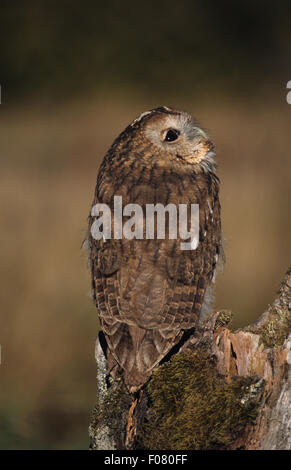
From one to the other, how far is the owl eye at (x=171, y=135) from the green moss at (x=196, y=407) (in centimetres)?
130

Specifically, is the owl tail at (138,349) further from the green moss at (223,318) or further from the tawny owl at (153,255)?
the green moss at (223,318)

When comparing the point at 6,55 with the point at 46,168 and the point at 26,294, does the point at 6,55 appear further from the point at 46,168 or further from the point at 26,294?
the point at 26,294

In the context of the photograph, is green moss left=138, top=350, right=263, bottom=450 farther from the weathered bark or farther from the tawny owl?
the tawny owl

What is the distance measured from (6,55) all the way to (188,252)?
6.53 meters

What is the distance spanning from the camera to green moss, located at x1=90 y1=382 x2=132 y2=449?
2.65 metres

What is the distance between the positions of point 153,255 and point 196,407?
775 mm

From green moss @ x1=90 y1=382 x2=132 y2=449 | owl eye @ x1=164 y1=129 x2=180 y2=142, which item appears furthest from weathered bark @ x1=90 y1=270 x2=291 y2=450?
owl eye @ x1=164 y1=129 x2=180 y2=142

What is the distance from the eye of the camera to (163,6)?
10047mm

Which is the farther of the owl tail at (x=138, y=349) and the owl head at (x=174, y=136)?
the owl head at (x=174, y=136)

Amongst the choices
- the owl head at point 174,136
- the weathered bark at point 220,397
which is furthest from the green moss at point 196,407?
the owl head at point 174,136

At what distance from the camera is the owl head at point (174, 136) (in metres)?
3.51

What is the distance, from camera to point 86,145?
7074 mm

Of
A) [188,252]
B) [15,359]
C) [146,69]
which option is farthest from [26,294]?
[146,69]

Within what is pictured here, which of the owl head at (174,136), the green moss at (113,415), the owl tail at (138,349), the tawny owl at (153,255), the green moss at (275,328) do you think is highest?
the owl head at (174,136)
